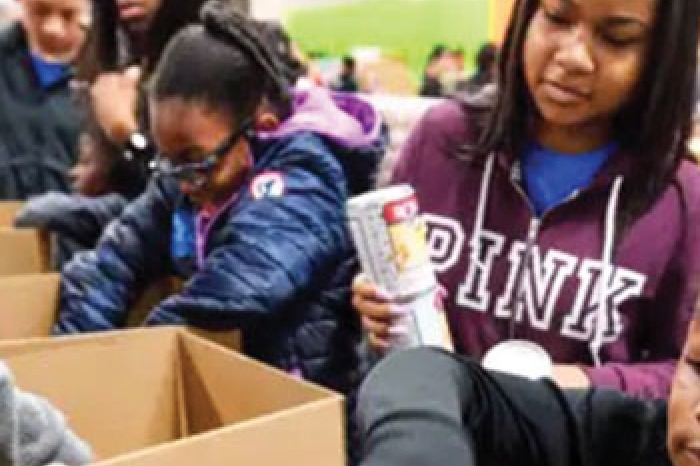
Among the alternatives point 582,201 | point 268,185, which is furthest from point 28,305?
point 582,201

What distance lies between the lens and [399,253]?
90cm

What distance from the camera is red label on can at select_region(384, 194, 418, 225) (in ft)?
2.93

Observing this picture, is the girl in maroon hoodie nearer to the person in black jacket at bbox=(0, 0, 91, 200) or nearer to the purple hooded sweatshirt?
the purple hooded sweatshirt

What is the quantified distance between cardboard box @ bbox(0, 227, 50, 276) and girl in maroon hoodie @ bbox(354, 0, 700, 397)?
2.00 ft

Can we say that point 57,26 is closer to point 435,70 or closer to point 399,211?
point 399,211

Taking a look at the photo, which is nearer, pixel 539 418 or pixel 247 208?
pixel 539 418

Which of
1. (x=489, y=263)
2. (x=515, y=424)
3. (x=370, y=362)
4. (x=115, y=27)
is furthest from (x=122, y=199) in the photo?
(x=515, y=424)

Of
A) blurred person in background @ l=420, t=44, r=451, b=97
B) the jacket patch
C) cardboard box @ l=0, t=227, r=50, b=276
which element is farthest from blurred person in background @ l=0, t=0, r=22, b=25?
blurred person in background @ l=420, t=44, r=451, b=97

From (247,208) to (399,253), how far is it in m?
0.32

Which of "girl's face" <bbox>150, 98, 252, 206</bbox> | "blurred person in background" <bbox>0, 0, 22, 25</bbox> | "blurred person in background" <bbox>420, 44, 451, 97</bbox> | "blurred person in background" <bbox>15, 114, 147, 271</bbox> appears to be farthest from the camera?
"blurred person in background" <bbox>420, 44, 451, 97</bbox>

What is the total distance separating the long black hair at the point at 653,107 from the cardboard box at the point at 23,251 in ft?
2.24

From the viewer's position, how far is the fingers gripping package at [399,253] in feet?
2.94

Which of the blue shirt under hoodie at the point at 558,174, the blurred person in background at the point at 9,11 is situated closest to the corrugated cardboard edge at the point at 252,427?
the blue shirt under hoodie at the point at 558,174

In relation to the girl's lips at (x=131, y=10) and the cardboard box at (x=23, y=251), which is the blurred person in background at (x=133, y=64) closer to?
the girl's lips at (x=131, y=10)
